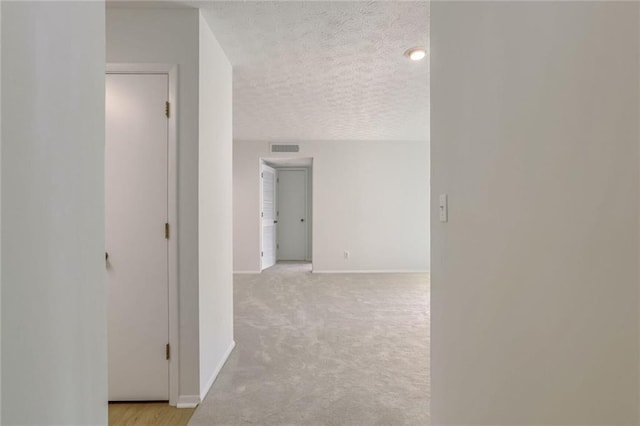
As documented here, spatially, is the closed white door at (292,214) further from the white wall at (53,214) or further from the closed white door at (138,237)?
the white wall at (53,214)

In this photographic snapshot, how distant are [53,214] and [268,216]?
5749 mm

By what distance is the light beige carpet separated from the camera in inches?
70.9

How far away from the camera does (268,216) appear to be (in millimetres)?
6387

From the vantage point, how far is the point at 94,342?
32.0 inches

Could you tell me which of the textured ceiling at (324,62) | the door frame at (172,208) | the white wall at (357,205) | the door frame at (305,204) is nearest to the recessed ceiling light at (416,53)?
the textured ceiling at (324,62)

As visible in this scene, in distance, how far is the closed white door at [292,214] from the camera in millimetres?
7219

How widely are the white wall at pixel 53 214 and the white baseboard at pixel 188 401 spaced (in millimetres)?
1181

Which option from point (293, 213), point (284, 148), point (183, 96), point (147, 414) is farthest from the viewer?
point (293, 213)

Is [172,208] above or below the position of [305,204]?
below


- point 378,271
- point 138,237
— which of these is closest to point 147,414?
point 138,237

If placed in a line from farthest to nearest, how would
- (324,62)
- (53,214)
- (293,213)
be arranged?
(293,213) → (324,62) → (53,214)
